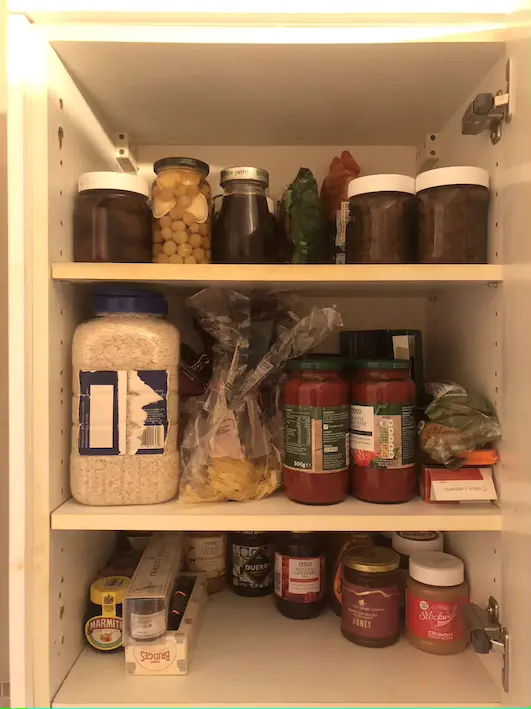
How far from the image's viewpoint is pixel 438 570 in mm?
881

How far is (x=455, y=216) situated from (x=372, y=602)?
0.59m

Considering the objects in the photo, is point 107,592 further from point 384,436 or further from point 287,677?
point 384,436

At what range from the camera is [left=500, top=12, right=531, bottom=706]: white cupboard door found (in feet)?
2.30

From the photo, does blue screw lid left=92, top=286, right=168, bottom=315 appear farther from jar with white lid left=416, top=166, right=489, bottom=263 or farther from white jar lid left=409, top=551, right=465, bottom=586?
white jar lid left=409, top=551, right=465, bottom=586

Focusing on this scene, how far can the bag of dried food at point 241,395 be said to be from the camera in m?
0.84

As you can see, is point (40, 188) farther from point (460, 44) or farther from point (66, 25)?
point (460, 44)

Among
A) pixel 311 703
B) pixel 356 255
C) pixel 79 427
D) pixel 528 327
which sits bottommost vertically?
pixel 311 703

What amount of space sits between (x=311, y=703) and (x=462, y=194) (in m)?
0.71

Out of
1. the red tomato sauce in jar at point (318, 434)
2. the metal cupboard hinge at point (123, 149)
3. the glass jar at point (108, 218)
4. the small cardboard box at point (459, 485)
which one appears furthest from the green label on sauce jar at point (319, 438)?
the metal cupboard hinge at point (123, 149)

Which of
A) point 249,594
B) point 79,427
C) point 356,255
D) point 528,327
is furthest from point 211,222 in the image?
point 249,594

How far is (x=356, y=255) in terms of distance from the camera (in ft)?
2.71

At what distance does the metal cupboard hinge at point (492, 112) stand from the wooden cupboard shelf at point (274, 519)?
51cm

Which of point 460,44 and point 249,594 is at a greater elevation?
point 460,44

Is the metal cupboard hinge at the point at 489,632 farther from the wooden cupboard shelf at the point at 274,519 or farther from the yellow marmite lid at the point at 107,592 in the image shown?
the yellow marmite lid at the point at 107,592
